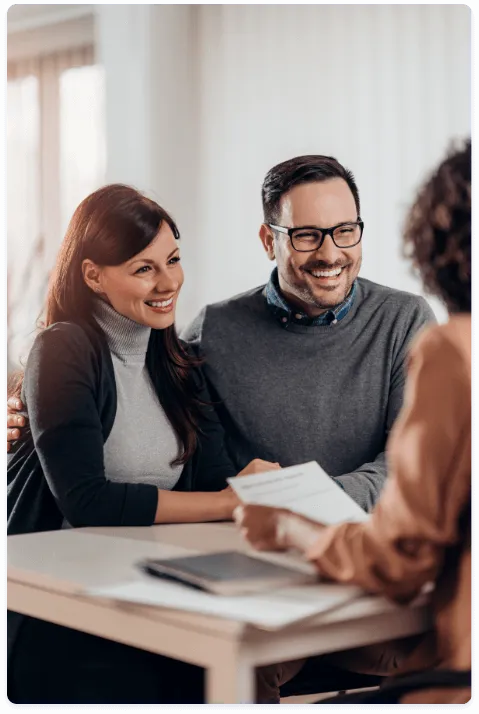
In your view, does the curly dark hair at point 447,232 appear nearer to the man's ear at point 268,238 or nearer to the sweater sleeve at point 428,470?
the sweater sleeve at point 428,470

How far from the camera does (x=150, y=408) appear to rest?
1964mm

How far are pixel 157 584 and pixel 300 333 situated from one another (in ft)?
3.41

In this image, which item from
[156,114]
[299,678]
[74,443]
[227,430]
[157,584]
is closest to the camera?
[157,584]

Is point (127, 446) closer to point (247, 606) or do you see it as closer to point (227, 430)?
point (227, 430)

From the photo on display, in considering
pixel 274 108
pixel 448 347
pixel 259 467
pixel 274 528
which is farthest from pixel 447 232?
pixel 274 108

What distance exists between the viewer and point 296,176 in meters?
2.23

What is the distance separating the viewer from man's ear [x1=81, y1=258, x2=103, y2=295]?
6.47 ft

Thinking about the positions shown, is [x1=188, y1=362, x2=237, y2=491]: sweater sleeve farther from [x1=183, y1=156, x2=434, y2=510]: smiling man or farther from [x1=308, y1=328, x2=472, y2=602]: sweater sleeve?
[x1=308, y1=328, x2=472, y2=602]: sweater sleeve

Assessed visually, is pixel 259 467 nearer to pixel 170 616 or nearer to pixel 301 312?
pixel 301 312

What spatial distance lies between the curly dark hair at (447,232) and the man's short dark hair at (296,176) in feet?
3.01

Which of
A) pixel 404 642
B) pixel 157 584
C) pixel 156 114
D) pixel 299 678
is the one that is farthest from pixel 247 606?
pixel 156 114

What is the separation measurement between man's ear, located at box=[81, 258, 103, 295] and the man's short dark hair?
50 centimetres

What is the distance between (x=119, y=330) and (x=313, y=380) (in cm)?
49

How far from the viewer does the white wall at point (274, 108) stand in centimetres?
400
